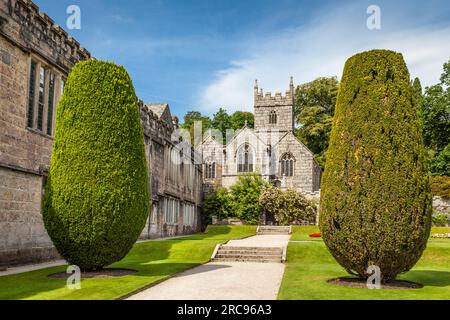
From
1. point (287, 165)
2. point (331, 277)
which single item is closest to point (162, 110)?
point (287, 165)

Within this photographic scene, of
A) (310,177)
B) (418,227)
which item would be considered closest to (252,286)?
(418,227)

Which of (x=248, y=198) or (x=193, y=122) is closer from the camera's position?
(x=248, y=198)

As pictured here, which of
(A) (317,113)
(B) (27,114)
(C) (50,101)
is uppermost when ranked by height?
(A) (317,113)

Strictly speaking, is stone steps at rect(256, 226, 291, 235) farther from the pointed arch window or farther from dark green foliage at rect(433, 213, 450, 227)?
the pointed arch window

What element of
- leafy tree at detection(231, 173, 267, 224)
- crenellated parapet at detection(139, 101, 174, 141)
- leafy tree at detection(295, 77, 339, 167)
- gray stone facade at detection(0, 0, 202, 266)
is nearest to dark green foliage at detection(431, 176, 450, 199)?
leafy tree at detection(231, 173, 267, 224)

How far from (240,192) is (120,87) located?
34352mm

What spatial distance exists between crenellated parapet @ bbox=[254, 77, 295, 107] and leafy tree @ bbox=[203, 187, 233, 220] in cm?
2227

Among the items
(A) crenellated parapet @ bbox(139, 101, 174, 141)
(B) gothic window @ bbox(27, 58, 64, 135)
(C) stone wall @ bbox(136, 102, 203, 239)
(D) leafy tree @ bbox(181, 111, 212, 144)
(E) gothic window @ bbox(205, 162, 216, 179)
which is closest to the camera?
(B) gothic window @ bbox(27, 58, 64, 135)

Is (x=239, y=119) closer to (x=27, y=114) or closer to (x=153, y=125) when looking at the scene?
(x=153, y=125)

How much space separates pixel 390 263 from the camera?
10.6 meters

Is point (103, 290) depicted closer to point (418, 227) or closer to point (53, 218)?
point (53, 218)

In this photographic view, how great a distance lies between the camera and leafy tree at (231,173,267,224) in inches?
1772

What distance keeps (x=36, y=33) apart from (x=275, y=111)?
5032cm

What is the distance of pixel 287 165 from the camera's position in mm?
55844
